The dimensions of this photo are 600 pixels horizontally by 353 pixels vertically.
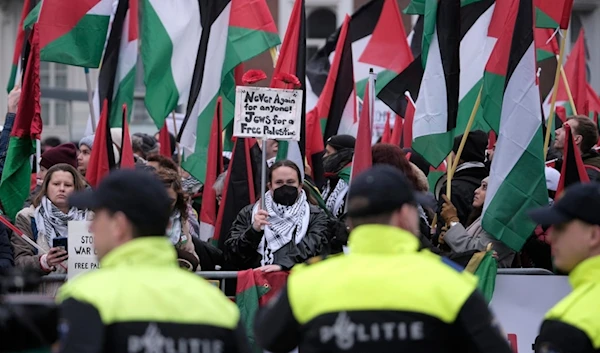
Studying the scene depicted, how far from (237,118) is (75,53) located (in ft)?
7.54

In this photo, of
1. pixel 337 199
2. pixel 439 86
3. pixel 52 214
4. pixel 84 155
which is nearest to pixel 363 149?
pixel 337 199

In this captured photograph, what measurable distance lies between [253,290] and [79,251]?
107 centimetres

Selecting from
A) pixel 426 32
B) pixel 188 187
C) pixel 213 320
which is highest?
pixel 426 32

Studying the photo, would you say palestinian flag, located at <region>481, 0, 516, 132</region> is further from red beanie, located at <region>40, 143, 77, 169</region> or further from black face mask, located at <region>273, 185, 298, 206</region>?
red beanie, located at <region>40, 143, 77, 169</region>

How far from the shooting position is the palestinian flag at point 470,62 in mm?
10297

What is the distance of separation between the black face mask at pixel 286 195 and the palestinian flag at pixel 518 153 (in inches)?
48.2

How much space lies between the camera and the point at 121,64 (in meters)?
11.1

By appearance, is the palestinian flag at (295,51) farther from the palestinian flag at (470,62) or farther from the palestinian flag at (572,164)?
the palestinian flag at (572,164)

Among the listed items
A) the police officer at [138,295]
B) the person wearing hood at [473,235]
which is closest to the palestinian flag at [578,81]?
the person wearing hood at [473,235]

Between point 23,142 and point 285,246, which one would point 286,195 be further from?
point 23,142

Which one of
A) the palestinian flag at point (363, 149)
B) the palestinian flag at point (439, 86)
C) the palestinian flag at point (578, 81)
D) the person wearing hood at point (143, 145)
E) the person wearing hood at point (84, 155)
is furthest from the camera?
the palestinian flag at point (578, 81)

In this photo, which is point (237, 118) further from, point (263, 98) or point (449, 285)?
point (449, 285)

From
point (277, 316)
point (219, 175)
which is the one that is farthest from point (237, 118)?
point (277, 316)

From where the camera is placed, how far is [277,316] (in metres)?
4.32
